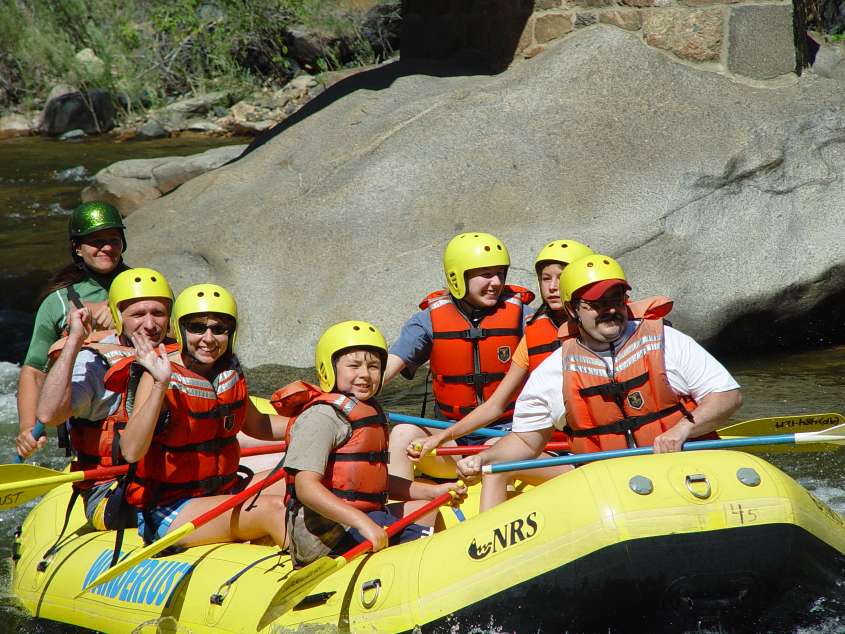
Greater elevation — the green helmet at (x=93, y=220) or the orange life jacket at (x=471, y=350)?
the green helmet at (x=93, y=220)

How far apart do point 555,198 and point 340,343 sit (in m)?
4.16

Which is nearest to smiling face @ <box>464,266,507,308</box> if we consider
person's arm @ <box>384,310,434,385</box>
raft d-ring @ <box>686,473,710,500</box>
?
person's arm @ <box>384,310,434,385</box>

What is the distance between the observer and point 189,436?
13.7ft

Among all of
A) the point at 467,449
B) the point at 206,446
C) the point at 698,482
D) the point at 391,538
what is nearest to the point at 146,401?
the point at 206,446

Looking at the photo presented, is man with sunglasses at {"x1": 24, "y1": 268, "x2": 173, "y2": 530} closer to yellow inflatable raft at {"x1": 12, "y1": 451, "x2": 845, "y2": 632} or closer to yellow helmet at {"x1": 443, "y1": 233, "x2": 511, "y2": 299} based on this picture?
yellow inflatable raft at {"x1": 12, "y1": 451, "x2": 845, "y2": 632}

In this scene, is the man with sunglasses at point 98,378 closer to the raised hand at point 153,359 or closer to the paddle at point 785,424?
the raised hand at point 153,359

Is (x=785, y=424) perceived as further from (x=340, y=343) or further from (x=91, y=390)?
(x=91, y=390)

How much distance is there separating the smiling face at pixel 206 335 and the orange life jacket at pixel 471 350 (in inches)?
53.1

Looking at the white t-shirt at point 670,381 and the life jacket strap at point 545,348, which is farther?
the life jacket strap at point 545,348

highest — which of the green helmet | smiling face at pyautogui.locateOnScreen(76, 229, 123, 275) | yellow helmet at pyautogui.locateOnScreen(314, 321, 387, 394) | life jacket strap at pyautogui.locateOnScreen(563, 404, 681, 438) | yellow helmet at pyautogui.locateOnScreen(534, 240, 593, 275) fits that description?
the green helmet

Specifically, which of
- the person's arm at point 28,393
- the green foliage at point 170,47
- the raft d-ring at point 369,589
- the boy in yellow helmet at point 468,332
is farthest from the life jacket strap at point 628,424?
the green foliage at point 170,47

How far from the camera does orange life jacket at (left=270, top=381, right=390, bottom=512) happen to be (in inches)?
155

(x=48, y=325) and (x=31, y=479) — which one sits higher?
(x=48, y=325)

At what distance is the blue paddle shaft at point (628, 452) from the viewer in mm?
3814
